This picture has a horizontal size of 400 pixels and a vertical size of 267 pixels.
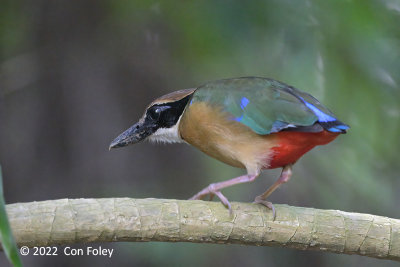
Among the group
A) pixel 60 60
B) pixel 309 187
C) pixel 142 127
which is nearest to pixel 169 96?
pixel 142 127

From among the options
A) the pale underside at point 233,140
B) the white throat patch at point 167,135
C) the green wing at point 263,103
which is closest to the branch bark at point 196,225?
the pale underside at point 233,140

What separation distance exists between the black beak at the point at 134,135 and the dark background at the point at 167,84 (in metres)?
Answer: 1.18

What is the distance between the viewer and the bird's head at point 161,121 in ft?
11.6

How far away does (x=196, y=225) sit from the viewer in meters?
2.88

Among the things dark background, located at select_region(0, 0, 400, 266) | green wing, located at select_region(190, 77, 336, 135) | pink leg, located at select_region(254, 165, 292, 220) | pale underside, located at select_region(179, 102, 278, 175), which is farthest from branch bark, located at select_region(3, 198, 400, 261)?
dark background, located at select_region(0, 0, 400, 266)

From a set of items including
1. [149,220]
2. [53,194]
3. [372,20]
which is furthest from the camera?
[53,194]

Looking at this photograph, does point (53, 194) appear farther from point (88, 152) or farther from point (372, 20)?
point (372, 20)

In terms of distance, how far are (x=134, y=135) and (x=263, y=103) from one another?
0.73 meters

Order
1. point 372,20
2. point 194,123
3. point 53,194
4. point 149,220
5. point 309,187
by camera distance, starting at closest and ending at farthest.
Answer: point 149,220
point 194,123
point 372,20
point 53,194
point 309,187

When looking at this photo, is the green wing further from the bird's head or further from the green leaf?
the green leaf

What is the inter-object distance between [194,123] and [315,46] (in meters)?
1.52

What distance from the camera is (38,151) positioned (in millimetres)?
5004

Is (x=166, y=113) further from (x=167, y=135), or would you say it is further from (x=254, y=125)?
(x=254, y=125)

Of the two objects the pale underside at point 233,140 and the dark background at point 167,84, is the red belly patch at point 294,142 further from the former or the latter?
the dark background at point 167,84
